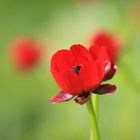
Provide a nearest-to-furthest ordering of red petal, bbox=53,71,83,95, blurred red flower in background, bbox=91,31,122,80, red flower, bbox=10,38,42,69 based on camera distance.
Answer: red petal, bbox=53,71,83,95 → blurred red flower in background, bbox=91,31,122,80 → red flower, bbox=10,38,42,69

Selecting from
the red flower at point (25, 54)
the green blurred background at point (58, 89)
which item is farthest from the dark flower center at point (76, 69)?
the red flower at point (25, 54)

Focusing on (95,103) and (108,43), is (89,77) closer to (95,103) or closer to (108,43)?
(95,103)

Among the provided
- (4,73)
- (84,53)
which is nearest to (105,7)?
(4,73)

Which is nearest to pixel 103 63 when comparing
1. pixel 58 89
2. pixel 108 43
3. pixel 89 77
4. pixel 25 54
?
pixel 89 77

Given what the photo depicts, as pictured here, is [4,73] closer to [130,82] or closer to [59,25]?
[59,25]

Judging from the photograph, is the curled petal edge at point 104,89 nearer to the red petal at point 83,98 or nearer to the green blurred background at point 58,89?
the red petal at point 83,98

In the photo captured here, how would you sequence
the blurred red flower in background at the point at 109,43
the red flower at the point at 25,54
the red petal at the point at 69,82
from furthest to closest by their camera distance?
the red flower at the point at 25,54
the blurred red flower in background at the point at 109,43
the red petal at the point at 69,82

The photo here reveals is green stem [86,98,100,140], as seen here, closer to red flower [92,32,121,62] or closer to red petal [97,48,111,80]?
red petal [97,48,111,80]

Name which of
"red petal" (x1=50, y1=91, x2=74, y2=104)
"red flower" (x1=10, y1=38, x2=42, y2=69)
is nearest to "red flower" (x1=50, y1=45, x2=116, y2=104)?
"red petal" (x1=50, y1=91, x2=74, y2=104)
